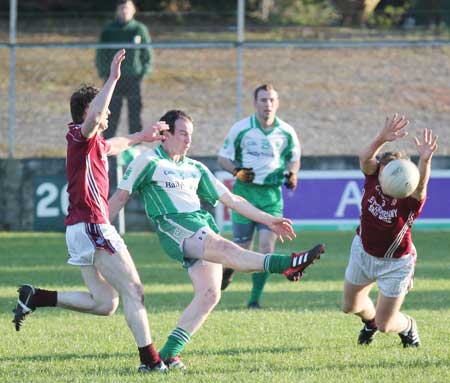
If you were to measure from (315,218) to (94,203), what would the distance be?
33.2ft

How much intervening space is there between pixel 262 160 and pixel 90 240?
4.64 metres

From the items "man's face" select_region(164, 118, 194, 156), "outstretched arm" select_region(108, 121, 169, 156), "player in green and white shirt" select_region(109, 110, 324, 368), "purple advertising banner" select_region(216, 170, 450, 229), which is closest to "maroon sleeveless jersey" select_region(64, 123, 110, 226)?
"outstretched arm" select_region(108, 121, 169, 156)

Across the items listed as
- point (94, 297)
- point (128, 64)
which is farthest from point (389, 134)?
point (128, 64)

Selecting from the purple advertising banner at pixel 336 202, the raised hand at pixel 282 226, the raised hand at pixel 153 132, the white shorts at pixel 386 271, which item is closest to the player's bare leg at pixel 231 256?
the raised hand at pixel 282 226

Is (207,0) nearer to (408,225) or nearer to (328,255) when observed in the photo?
(328,255)

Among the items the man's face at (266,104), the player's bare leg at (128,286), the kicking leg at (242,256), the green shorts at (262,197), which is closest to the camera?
the kicking leg at (242,256)

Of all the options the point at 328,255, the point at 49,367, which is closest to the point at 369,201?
the point at 49,367

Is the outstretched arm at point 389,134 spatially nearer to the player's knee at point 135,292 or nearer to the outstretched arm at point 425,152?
the outstretched arm at point 425,152

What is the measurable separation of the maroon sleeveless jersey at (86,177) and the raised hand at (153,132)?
29 centimetres

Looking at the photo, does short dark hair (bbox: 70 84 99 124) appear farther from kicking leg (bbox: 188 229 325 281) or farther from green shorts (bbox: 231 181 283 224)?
green shorts (bbox: 231 181 283 224)

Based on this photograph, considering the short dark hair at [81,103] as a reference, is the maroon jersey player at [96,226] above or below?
below

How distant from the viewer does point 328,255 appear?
50.0 feet

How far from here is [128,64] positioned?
57.4 ft

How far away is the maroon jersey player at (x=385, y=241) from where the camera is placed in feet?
26.3
